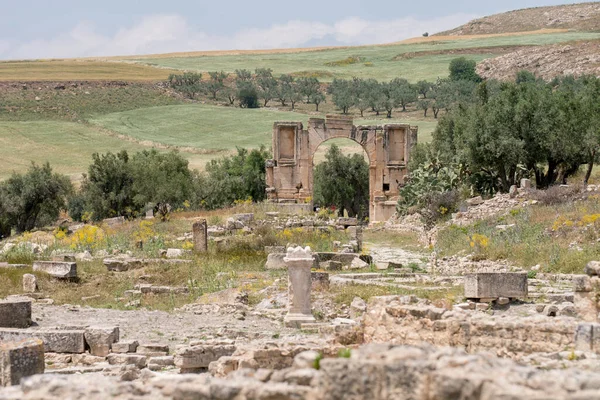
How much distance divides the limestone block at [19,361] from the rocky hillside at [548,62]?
317 ft

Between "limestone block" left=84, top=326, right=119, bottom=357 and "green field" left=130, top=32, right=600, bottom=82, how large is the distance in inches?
4212

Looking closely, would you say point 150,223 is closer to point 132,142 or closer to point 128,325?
point 128,325

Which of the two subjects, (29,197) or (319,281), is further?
(29,197)

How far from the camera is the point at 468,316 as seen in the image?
12.2m

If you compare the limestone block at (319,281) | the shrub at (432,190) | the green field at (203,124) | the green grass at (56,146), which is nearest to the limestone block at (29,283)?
the limestone block at (319,281)

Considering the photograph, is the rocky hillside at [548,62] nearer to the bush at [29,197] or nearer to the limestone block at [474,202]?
the bush at [29,197]

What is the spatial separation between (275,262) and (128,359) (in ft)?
38.8

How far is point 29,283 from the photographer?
924 inches

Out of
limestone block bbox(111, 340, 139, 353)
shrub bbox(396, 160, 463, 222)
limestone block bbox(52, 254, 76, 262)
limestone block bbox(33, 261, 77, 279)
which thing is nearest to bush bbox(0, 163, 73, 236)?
shrub bbox(396, 160, 463, 222)

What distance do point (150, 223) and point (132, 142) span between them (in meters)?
53.6

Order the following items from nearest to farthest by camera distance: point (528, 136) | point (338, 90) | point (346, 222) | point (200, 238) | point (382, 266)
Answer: point (382, 266), point (200, 238), point (346, 222), point (528, 136), point (338, 90)

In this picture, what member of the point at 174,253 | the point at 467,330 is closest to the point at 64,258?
the point at 174,253

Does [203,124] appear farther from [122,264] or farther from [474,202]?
[122,264]

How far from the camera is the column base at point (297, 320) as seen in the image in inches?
740
